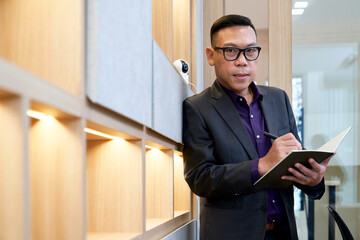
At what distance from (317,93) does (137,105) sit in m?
2.69

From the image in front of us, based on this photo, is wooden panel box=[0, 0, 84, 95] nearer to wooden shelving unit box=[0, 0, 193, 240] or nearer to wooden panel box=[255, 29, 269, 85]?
wooden shelving unit box=[0, 0, 193, 240]

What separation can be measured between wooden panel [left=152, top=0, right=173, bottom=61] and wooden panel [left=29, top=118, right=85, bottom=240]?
139 centimetres

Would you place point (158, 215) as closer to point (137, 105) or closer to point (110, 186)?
point (110, 186)

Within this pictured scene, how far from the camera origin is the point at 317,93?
3.89 meters

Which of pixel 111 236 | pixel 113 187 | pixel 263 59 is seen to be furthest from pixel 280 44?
pixel 111 236

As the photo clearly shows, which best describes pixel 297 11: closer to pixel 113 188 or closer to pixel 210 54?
pixel 210 54

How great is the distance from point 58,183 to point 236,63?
1.37m

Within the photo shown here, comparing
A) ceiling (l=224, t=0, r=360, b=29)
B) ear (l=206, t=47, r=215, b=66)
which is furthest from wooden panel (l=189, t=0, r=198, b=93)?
ear (l=206, t=47, r=215, b=66)

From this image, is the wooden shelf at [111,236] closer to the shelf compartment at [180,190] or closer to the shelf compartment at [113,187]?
the shelf compartment at [113,187]

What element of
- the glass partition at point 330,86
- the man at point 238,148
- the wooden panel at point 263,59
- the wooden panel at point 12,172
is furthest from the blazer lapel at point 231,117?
the glass partition at point 330,86

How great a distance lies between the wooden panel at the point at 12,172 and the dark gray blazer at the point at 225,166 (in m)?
1.30

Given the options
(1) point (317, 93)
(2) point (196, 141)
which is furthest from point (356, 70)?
(2) point (196, 141)

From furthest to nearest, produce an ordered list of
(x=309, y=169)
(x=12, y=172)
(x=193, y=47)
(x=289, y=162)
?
(x=193, y=47) < (x=309, y=169) < (x=289, y=162) < (x=12, y=172)

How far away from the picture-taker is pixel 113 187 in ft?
5.04
